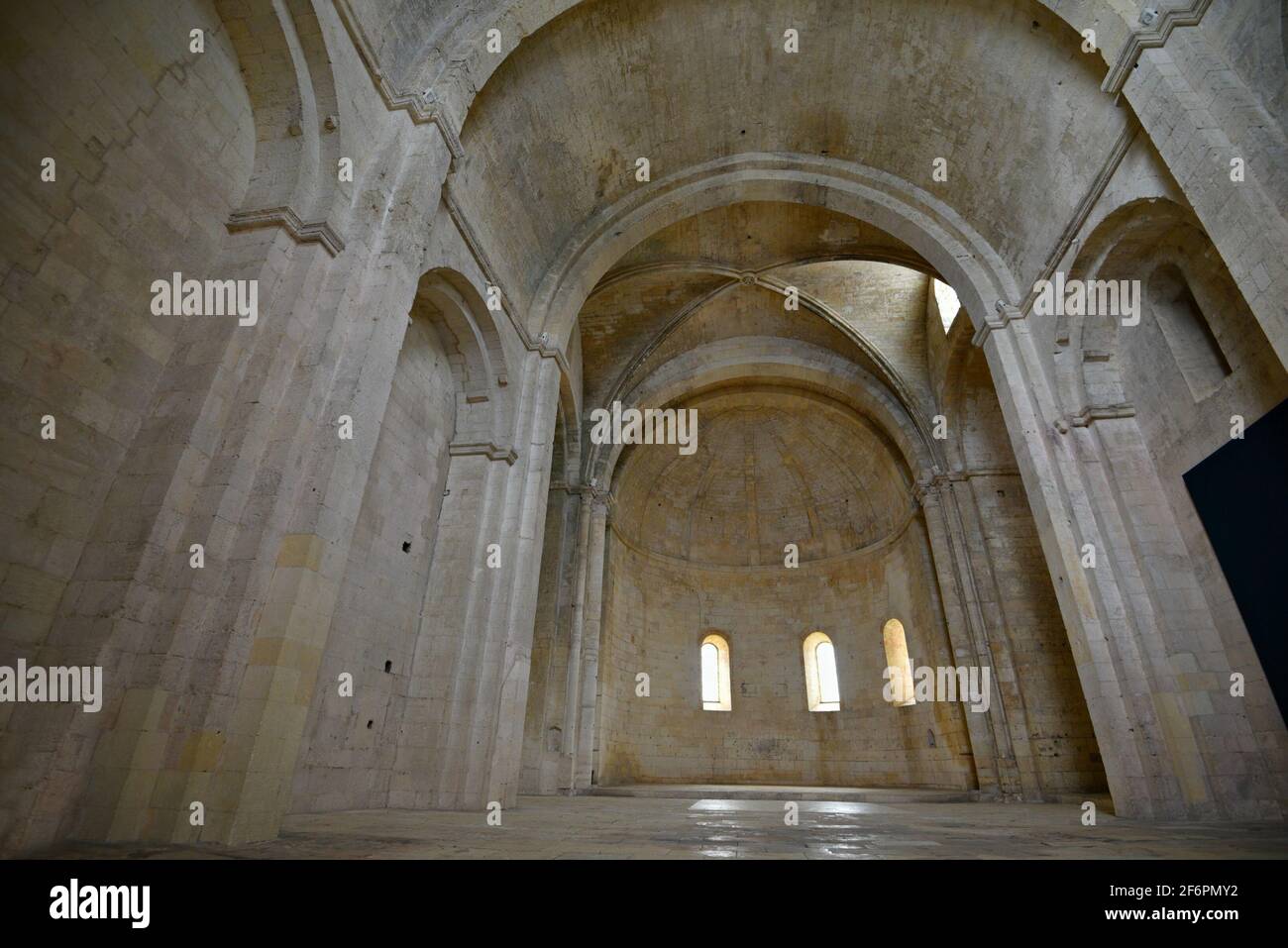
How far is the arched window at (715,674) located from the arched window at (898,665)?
200 inches

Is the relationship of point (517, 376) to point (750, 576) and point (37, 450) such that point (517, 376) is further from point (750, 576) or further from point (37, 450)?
point (750, 576)

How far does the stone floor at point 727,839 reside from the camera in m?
3.72

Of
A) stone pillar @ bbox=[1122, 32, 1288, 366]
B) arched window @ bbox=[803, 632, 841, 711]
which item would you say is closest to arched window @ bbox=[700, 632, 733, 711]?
arched window @ bbox=[803, 632, 841, 711]

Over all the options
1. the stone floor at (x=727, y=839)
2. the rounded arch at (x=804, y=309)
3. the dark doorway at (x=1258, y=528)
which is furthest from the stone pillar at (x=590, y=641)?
the dark doorway at (x=1258, y=528)

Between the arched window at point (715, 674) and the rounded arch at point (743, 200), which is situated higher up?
the rounded arch at point (743, 200)

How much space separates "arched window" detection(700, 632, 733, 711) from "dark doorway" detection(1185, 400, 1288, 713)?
1464 centimetres

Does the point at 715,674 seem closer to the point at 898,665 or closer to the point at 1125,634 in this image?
the point at 898,665

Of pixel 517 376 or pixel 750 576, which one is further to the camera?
pixel 750 576

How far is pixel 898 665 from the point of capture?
18.4 m

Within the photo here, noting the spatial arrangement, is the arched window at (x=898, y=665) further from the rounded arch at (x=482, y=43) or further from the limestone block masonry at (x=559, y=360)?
the rounded arch at (x=482, y=43)
